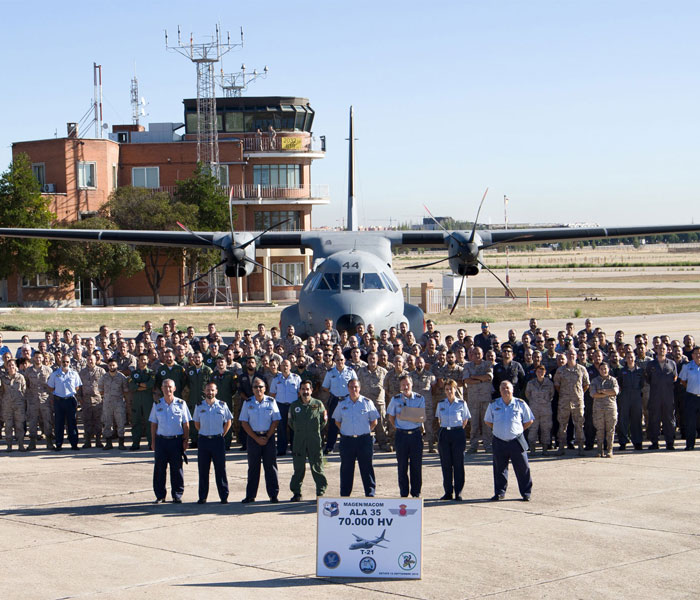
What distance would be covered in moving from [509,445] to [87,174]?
49739 millimetres

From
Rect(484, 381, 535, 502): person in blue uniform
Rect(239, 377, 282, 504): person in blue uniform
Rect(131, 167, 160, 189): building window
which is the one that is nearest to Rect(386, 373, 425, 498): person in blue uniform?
Rect(484, 381, 535, 502): person in blue uniform

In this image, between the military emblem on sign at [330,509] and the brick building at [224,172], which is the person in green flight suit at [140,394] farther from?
the brick building at [224,172]

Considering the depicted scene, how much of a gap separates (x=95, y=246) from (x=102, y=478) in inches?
1594

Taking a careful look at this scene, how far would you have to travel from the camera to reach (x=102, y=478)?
44.9 ft

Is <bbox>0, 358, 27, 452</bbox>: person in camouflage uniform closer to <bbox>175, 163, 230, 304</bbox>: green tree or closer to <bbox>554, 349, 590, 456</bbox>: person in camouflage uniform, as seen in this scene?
<bbox>554, 349, 590, 456</bbox>: person in camouflage uniform

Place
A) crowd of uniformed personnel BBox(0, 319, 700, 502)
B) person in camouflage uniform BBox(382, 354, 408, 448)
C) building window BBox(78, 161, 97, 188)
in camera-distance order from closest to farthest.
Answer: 1. crowd of uniformed personnel BBox(0, 319, 700, 502)
2. person in camouflage uniform BBox(382, 354, 408, 448)
3. building window BBox(78, 161, 97, 188)

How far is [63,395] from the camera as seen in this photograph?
52.5 feet

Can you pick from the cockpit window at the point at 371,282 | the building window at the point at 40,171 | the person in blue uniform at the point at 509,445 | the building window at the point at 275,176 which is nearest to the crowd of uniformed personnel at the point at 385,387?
the person in blue uniform at the point at 509,445

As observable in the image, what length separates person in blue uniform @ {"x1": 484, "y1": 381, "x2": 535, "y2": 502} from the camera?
39.1 feet

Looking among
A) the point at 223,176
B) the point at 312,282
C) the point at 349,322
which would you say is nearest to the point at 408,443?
the point at 349,322

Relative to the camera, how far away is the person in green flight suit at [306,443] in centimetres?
1209

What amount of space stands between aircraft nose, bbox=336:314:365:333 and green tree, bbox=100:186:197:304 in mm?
34515

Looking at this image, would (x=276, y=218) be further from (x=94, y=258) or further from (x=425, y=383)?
(x=425, y=383)

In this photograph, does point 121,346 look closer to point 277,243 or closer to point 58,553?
point 58,553
